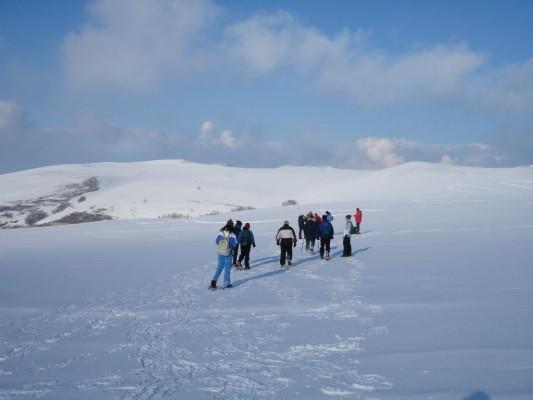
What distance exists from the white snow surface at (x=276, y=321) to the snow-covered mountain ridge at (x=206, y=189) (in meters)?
33.7

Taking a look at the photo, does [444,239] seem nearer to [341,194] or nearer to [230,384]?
[230,384]

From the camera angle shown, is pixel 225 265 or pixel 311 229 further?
pixel 311 229

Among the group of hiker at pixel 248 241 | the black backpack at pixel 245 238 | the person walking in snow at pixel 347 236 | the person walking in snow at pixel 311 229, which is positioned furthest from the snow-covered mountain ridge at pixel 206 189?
the black backpack at pixel 245 238

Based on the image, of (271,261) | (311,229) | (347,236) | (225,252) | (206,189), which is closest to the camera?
(225,252)

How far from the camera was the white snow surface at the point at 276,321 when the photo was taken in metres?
5.24

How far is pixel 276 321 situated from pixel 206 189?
68015mm

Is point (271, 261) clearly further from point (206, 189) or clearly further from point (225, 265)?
point (206, 189)

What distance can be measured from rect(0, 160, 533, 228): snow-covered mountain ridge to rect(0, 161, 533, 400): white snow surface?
111 feet

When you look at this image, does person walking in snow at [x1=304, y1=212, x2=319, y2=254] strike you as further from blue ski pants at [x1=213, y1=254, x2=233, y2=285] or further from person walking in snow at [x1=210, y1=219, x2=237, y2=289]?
blue ski pants at [x1=213, y1=254, x2=233, y2=285]

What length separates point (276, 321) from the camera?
26.0 feet

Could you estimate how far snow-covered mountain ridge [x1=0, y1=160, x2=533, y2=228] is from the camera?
5491 centimetres

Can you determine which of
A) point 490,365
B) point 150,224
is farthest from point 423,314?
point 150,224

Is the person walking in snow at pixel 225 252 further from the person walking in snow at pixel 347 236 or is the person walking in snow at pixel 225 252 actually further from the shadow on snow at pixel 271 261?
Answer: the person walking in snow at pixel 347 236

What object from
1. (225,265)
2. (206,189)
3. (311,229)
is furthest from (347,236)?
(206,189)
